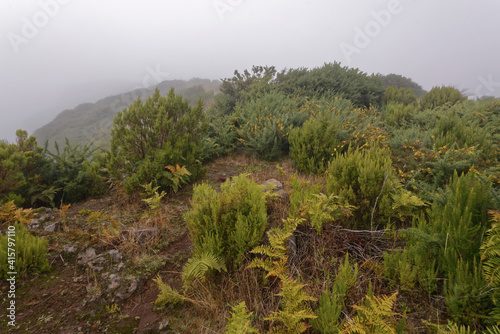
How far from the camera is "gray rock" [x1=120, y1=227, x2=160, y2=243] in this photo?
308cm

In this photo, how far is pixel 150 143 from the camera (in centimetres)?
468

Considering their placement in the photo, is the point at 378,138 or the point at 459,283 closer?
the point at 459,283

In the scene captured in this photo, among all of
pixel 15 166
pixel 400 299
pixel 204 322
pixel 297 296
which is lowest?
pixel 204 322

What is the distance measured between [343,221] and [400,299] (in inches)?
43.1

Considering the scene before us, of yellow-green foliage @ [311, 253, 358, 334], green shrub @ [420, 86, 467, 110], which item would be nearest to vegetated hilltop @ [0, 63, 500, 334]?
yellow-green foliage @ [311, 253, 358, 334]

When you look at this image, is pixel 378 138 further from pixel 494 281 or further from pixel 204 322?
pixel 204 322

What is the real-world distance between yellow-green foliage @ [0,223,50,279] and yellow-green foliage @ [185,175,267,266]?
5.69 feet

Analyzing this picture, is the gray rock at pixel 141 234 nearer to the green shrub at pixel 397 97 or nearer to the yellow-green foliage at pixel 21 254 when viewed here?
the yellow-green foliage at pixel 21 254

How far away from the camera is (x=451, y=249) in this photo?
178 centimetres

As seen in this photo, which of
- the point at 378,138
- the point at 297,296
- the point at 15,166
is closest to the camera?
the point at 297,296

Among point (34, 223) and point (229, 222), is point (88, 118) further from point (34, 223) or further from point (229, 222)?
point (229, 222)

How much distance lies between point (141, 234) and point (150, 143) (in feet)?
7.06

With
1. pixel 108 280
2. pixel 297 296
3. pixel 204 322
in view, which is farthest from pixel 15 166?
pixel 297 296

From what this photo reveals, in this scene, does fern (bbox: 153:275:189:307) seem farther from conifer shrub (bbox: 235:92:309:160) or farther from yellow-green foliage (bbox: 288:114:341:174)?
conifer shrub (bbox: 235:92:309:160)
